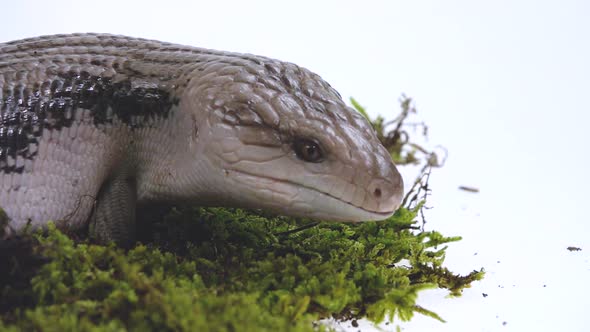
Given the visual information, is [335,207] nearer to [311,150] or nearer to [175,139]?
[311,150]

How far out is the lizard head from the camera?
2398 mm

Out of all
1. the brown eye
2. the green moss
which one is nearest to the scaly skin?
the brown eye

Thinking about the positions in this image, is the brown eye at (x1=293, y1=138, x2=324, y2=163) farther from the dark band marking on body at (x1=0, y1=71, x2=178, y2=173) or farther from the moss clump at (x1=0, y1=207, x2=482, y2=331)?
the dark band marking on body at (x1=0, y1=71, x2=178, y2=173)

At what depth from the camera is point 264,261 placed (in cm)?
251

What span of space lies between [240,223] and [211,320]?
1194mm

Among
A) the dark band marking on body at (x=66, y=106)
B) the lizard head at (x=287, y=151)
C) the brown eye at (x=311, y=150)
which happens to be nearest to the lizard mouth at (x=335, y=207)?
the lizard head at (x=287, y=151)

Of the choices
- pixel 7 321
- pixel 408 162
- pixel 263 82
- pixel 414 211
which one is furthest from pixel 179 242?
pixel 408 162

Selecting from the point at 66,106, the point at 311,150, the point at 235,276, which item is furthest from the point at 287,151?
the point at 66,106

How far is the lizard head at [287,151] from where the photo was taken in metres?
2.40

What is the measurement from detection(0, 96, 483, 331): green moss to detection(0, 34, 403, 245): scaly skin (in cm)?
22

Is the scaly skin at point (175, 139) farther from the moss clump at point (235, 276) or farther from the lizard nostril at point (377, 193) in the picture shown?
the moss clump at point (235, 276)

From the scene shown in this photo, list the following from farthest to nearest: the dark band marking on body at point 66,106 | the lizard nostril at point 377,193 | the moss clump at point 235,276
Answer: the dark band marking on body at point 66,106 → the lizard nostril at point 377,193 → the moss clump at point 235,276

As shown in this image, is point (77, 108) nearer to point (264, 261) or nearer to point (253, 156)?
point (253, 156)

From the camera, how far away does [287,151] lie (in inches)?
95.9
